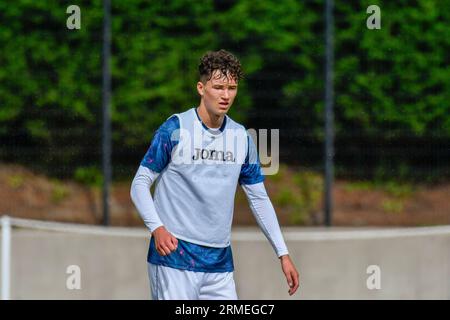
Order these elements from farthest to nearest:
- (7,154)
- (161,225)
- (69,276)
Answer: (7,154), (69,276), (161,225)

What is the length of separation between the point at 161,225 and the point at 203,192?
0.29m

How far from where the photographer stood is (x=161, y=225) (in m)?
5.36

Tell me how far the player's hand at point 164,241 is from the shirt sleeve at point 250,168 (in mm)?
611

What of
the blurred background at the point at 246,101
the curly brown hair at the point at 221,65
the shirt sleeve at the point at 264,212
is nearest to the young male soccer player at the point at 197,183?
the curly brown hair at the point at 221,65

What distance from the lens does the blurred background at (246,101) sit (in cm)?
1101

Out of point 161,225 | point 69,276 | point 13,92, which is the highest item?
point 13,92

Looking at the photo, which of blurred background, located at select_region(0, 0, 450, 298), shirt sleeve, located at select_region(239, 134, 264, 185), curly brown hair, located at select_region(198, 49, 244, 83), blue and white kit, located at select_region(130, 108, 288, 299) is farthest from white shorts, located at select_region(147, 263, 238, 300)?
blurred background, located at select_region(0, 0, 450, 298)

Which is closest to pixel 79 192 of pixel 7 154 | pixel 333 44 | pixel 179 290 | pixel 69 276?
pixel 7 154

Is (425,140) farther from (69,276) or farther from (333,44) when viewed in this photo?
(69,276)

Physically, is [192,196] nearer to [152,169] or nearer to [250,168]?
[152,169]

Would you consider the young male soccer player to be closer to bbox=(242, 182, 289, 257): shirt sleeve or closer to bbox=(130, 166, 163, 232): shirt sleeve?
bbox=(130, 166, 163, 232): shirt sleeve

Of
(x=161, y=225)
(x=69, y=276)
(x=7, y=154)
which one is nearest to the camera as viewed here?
(x=161, y=225)

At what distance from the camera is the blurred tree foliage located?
36.2ft

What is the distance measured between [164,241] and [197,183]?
0.36 m
